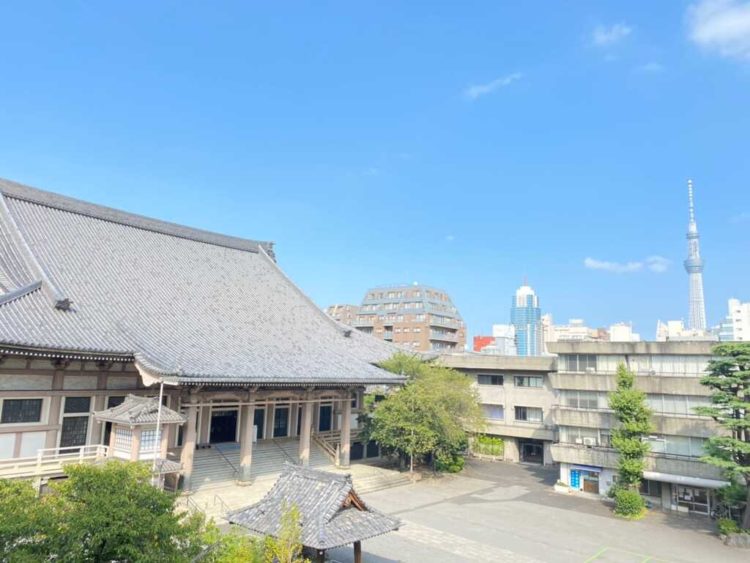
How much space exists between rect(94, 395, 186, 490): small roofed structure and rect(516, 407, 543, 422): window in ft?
94.1

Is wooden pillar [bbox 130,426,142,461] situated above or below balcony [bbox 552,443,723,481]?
above

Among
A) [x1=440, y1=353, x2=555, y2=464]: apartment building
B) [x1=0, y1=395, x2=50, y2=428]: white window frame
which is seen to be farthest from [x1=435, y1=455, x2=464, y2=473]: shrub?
[x1=0, y1=395, x2=50, y2=428]: white window frame

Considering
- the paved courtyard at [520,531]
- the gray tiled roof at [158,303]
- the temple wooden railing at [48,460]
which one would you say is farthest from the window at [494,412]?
the temple wooden railing at [48,460]

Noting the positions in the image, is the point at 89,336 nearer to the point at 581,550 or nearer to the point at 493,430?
the point at 581,550

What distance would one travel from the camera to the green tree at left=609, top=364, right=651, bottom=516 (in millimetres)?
28609

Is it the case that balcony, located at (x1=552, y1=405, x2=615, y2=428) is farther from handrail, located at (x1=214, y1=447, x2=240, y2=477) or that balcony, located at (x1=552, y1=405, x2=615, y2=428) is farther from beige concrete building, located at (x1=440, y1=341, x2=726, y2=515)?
handrail, located at (x1=214, y1=447, x2=240, y2=477)

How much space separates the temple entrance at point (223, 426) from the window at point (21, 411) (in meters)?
10.2

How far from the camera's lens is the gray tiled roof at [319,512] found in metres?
13.3

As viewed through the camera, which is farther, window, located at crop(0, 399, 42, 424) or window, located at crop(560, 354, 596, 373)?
window, located at crop(560, 354, 596, 373)

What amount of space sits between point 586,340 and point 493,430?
1259cm

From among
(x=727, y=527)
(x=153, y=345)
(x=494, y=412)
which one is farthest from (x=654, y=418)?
(x=153, y=345)

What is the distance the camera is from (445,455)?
34562 mm

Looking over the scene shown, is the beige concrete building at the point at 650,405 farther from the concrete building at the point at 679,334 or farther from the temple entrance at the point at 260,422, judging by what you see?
the temple entrance at the point at 260,422

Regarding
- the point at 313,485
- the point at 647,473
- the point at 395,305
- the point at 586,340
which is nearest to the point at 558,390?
the point at 586,340
